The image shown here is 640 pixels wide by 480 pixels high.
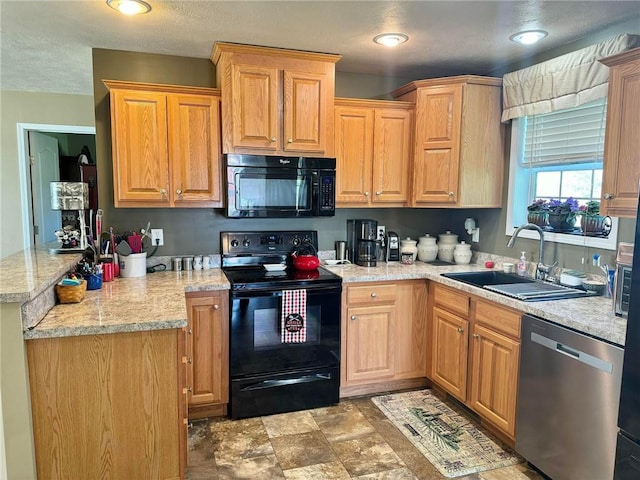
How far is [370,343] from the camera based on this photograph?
124 inches

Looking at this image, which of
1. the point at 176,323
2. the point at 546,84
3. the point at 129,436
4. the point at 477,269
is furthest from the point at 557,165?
the point at 129,436

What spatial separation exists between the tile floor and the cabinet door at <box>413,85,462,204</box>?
165 centimetres

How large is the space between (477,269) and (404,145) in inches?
43.6

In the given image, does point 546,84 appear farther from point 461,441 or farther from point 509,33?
point 461,441

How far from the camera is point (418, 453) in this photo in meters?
2.50

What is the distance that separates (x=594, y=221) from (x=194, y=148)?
254cm

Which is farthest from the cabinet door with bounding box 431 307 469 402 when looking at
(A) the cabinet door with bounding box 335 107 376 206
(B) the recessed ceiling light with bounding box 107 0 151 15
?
(B) the recessed ceiling light with bounding box 107 0 151 15

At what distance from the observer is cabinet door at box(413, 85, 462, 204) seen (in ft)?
10.6

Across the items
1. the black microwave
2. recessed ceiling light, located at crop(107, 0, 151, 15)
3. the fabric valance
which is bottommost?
the black microwave

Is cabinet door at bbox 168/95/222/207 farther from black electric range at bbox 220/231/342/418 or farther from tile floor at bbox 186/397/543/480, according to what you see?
tile floor at bbox 186/397/543/480

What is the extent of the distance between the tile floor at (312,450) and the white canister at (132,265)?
1055 millimetres

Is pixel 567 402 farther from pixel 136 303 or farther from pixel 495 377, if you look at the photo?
pixel 136 303

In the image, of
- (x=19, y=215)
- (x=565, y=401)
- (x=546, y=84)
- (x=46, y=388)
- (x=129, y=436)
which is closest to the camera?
(x=46, y=388)

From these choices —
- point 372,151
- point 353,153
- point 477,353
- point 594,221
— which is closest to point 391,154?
point 372,151
